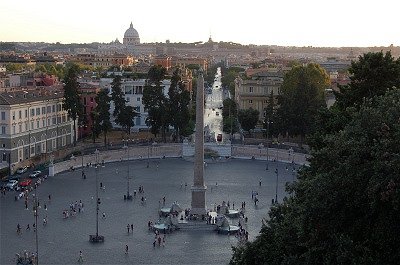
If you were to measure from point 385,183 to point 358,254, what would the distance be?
4.29 ft

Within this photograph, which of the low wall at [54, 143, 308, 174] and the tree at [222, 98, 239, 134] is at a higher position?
the tree at [222, 98, 239, 134]

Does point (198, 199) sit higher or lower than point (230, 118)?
lower

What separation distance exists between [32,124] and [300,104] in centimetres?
1933

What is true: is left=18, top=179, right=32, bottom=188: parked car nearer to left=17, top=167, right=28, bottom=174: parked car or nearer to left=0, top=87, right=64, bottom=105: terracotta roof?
left=17, top=167, right=28, bottom=174: parked car

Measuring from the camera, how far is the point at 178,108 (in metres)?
54.2

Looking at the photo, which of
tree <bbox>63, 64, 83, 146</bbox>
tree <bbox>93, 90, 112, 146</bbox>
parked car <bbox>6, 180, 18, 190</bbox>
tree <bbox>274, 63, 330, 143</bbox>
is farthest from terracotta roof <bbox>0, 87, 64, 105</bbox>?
tree <bbox>274, 63, 330, 143</bbox>

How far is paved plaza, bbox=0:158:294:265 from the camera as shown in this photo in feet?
82.1

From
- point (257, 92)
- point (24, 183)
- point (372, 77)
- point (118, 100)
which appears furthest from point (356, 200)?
point (257, 92)

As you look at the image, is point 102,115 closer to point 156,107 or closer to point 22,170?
point 156,107

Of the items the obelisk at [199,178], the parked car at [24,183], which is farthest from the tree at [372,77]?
the parked car at [24,183]

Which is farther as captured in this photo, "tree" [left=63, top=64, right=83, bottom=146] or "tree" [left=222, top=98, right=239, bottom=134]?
"tree" [left=222, top=98, right=239, bottom=134]

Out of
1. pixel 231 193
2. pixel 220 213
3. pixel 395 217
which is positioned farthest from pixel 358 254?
pixel 231 193

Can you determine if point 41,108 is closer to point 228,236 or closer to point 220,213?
point 220,213

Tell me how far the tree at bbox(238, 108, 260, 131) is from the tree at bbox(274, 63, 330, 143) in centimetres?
393
